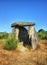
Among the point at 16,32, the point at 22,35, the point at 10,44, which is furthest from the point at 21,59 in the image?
the point at 22,35

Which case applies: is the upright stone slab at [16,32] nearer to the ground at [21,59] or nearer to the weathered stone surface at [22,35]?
the weathered stone surface at [22,35]

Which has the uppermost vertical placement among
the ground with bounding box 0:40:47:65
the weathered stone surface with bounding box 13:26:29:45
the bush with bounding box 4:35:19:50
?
the weathered stone surface with bounding box 13:26:29:45

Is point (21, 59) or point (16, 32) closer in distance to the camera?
point (21, 59)

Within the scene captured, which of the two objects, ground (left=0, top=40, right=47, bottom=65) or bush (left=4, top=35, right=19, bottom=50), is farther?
bush (left=4, top=35, right=19, bottom=50)

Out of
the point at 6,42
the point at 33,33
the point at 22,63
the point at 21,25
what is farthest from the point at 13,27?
the point at 22,63

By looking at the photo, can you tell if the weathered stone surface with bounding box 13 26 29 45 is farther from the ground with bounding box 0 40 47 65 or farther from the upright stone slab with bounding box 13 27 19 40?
the ground with bounding box 0 40 47 65

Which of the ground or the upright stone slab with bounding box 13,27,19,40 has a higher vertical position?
the upright stone slab with bounding box 13,27,19,40

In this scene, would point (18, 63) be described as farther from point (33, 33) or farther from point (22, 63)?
point (33, 33)

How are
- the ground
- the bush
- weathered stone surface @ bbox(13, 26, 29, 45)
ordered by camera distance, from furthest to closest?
weathered stone surface @ bbox(13, 26, 29, 45)
the bush
the ground

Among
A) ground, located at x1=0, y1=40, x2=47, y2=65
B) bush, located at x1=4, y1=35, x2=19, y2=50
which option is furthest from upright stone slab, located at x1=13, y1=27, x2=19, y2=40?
ground, located at x1=0, y1=40, x2=47, y2=65

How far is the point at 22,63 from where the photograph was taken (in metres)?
11.1

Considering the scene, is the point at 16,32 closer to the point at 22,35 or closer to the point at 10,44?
the point at 22,35

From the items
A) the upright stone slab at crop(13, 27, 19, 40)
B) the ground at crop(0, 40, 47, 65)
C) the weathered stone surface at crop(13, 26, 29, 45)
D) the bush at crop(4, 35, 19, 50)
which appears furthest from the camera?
the weathered stone surface at crop(13, 26, 29, 45)

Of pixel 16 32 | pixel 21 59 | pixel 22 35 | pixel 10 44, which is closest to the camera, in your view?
pixel 21 59
